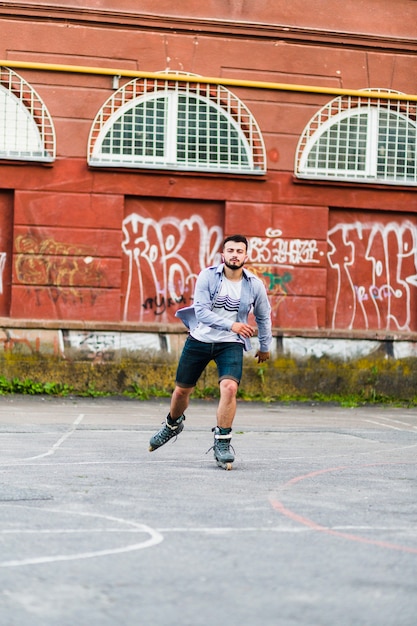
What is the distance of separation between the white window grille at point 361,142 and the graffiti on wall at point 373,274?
77 cm

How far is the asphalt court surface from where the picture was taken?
4660mm

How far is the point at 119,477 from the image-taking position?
861cm

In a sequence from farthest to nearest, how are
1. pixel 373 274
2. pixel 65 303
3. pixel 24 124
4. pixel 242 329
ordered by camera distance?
pixel 373 274
pixel 65 303
pixel 24 124
pixel 242 329

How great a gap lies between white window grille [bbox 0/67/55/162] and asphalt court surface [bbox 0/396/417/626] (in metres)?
5.93

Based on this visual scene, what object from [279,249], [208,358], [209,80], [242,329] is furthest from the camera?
[279,249]

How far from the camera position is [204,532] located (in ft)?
20.7

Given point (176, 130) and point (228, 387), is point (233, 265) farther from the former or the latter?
point (176, 130)

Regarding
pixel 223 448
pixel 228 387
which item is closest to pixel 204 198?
pixel 228 387

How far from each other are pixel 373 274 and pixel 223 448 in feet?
30.8

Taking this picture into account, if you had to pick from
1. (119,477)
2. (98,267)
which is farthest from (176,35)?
(119,477)

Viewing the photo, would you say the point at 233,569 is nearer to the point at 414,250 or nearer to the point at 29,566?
the point at 29,566

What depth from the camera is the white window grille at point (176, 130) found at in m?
17.2

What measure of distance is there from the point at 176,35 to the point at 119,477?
992 cm

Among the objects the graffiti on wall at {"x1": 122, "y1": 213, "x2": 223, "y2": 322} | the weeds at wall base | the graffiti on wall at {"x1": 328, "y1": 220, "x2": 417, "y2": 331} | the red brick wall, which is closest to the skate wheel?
the weeds at wall base
